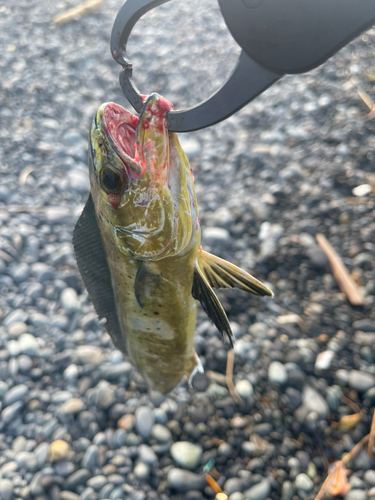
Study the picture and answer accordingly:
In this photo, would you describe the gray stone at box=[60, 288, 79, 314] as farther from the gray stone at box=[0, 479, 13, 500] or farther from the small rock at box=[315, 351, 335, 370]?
the small rock at box=[315, 351, 335, 370]

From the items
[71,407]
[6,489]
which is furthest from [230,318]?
[6,489]

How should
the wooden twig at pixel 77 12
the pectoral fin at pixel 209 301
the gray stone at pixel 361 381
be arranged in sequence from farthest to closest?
the wooden twig at pixel 77 12 < the gray stone at pixel 361 381 < the pectoral fin at pixel 209 301

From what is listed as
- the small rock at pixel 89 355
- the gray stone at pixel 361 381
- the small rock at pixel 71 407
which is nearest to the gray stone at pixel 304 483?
the gray stone at pixel 361 381

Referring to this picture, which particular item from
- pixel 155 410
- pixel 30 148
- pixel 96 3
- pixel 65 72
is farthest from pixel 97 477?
pixel 96 3

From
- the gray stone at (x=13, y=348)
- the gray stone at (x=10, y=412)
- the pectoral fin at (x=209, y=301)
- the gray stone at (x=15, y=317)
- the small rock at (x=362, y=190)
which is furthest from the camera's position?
the small rock at (x=362, y=190)

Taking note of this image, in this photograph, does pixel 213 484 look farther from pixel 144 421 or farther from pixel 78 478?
pixel 78 478

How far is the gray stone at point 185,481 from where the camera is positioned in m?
2.48

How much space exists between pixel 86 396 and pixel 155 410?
0.52 m

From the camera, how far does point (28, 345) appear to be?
318 cm

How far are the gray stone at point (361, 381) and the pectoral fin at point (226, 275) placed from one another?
1.25 meters

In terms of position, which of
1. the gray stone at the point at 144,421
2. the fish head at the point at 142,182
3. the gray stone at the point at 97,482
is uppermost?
the fish head at the point at 142,182

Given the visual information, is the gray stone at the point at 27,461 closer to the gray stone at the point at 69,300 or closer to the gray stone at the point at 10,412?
the gray stone at the point at 10,412

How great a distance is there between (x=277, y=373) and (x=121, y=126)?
201 centimetres

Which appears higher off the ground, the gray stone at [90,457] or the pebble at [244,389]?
the gray stone at [90,457]
